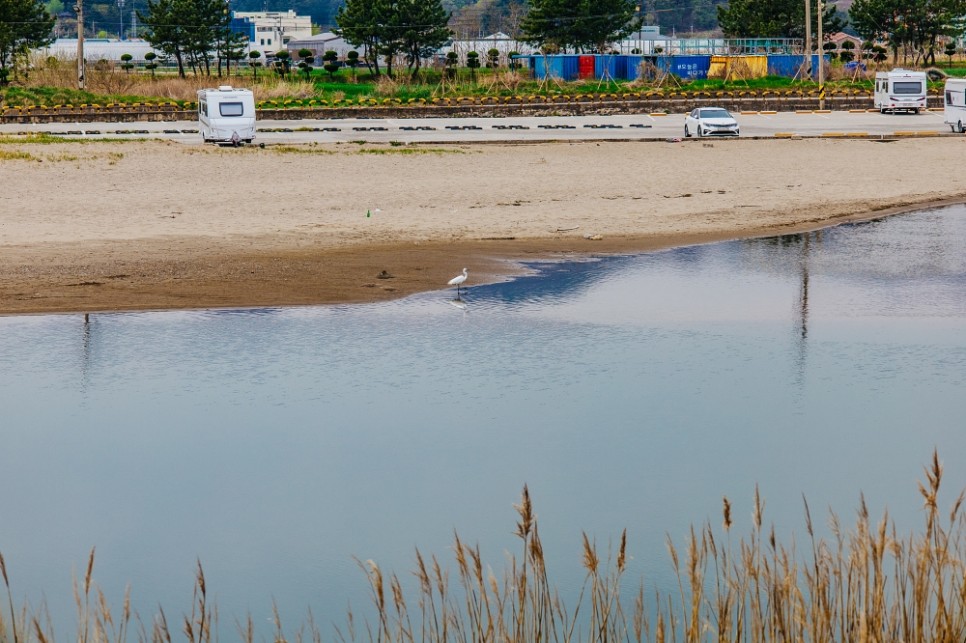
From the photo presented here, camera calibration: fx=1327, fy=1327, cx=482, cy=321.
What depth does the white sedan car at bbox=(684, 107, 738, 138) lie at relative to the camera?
4856 centimetres

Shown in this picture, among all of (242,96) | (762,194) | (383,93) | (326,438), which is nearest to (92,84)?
(383,93)

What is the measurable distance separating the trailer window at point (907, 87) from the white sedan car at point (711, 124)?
1928 cm

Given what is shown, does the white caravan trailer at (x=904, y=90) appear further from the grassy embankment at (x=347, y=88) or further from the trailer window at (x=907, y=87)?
the grassy embankment at (x=347, y=88)

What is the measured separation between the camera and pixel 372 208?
29219 millimetres

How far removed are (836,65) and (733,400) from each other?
283 ft

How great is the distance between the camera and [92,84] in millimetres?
78188

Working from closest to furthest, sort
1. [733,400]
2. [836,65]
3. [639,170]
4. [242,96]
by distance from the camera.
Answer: [733,400]
[639,170]
[242,96]
[836,65]

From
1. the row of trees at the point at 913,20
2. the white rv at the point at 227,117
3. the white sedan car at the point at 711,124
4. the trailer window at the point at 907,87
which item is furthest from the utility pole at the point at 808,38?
the white rv at the point at 227,117

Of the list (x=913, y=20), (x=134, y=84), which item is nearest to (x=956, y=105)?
(x=134, y=84)

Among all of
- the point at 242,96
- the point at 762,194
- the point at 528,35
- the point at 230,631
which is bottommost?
the point at 230,631

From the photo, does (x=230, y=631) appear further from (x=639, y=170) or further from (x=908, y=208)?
(x=639, y=170)

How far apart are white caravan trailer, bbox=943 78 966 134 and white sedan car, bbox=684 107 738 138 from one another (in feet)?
30.9

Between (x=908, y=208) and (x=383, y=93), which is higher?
(x=383, y=93)

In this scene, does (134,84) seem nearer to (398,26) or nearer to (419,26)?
(398,26)
